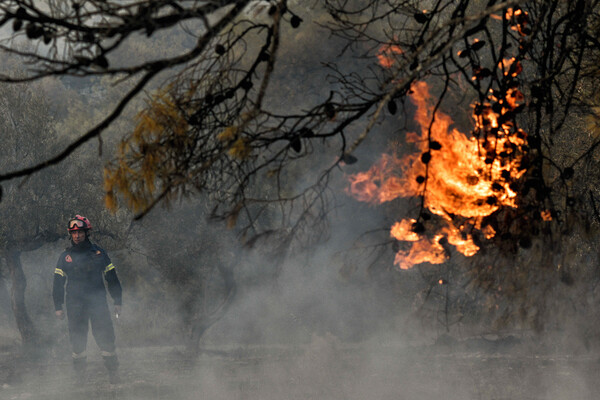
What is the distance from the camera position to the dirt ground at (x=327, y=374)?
10.8m

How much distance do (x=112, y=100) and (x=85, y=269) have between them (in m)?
18.6

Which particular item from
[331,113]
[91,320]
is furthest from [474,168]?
[91,320]

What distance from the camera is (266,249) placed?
1806cm

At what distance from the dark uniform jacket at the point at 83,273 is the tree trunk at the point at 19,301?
6547mm

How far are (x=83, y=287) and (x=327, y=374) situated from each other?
3.94 m

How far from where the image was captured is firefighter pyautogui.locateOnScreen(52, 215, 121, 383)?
1109cm

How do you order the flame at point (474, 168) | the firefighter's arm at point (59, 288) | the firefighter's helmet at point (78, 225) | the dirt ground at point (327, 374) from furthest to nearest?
the firefighter's arm at point (59, 288), the firefighter's helmet at point (78, 225), the dirt ground at point (327, 374), the flame at point (474, 168)

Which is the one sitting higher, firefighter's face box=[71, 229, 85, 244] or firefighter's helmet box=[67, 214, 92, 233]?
firefighter's helmet box=[67, 214, 92, 233]

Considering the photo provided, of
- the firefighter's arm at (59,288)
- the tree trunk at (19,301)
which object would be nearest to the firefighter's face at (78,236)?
the firefighter's arm at (59,288)

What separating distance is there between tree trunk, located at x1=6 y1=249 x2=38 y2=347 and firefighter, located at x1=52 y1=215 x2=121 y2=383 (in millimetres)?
6574

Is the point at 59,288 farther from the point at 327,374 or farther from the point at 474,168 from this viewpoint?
the point at 474,168

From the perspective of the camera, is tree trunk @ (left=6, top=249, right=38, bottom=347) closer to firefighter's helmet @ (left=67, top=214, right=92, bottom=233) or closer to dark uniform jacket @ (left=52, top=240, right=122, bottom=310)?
dark uniform jacket @ (left=52, top=240, right=122, bottom=310)

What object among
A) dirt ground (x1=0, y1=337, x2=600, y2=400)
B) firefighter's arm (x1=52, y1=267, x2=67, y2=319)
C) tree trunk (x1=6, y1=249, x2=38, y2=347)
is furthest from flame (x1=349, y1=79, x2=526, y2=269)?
tree trunk (x1=6, y1=249, x2=38, y2=347)

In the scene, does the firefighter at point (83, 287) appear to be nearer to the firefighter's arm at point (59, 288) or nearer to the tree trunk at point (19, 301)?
the firefighter's arm at point (59, 288)
